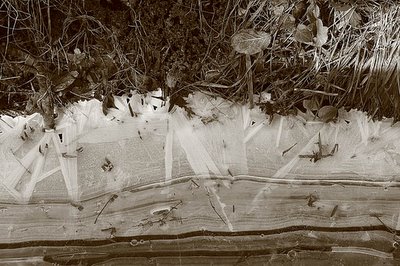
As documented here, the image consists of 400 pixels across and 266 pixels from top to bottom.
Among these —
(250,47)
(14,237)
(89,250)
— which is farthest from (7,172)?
(250,47)

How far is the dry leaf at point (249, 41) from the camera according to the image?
1.24 meters

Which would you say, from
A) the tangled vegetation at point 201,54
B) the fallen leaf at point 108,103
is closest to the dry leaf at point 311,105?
the tangled vegetation at point 201,54

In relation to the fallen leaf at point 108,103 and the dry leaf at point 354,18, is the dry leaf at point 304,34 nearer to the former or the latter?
the dry leaf at point 354,18

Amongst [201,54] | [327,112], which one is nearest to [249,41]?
[201,54]

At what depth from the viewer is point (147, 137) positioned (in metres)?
1.30

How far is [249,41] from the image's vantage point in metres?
1.24

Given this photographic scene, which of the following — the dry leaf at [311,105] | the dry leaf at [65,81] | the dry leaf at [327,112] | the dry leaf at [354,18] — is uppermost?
the dry leaf at [354,18]

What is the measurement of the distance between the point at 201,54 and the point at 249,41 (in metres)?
0.13

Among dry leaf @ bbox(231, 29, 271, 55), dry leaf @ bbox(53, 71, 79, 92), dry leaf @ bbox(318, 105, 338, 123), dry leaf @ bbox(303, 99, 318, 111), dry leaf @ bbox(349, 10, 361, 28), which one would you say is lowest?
dry leaf @ bbox(318, 105, 338, 123)

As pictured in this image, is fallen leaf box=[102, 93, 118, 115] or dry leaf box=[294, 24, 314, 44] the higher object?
dry leaf box=[294, 24, 314, 44]

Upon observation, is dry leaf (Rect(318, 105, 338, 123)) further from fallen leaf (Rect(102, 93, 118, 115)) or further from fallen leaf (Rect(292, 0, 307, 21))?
fallen leaf (Rect(102, 93, 118, 115))

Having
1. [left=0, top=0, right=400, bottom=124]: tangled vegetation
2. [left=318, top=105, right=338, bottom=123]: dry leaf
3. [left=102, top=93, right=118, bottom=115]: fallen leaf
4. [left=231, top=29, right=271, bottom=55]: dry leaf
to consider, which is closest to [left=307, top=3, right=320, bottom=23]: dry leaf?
[left=0, top=0, right=400, bottom=124]: tangled vegetation

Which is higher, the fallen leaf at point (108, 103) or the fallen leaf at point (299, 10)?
the fallen leaf at point (299, 10)

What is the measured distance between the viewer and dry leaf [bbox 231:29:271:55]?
48.8 inches
